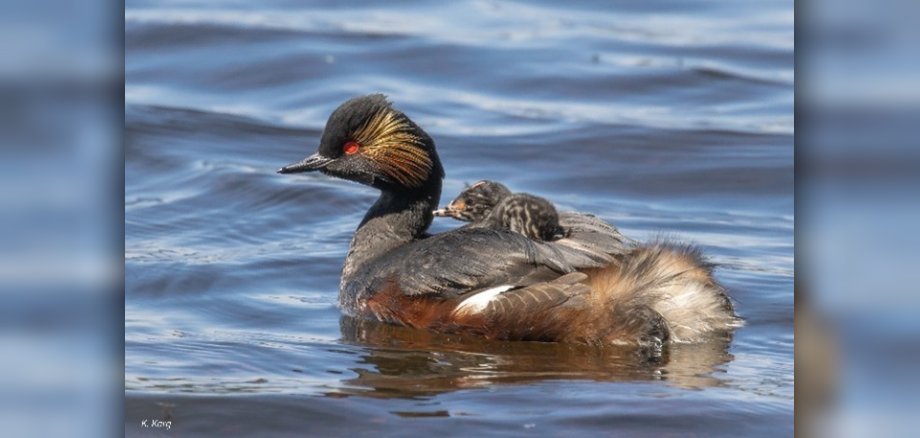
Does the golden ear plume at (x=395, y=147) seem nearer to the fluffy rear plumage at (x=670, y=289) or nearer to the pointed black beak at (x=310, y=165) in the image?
the pointed black beak at (x=310, y=165)

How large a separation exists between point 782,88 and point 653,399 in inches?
288

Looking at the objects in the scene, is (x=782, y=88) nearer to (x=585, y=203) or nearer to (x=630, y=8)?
(x=630, y=8)

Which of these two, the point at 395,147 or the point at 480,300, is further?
the point at 395,147

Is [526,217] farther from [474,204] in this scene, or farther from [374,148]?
[374,148]

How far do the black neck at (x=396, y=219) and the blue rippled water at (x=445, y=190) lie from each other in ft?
1.25

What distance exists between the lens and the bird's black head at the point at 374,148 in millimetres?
6371

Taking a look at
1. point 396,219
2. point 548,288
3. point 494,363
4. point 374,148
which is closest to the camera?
point 494,363

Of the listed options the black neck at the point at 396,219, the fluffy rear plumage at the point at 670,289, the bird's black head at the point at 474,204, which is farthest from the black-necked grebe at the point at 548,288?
the bird's black head at the point at 474,204

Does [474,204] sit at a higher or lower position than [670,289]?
higher

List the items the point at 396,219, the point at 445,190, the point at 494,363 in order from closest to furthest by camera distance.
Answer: the point at 494,363, the point at 396,219, the point at 445,190

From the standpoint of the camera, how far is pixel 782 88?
37.6ft

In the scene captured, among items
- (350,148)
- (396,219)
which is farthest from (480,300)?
(350,148)

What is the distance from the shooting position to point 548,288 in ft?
17.9

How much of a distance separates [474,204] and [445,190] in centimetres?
224
